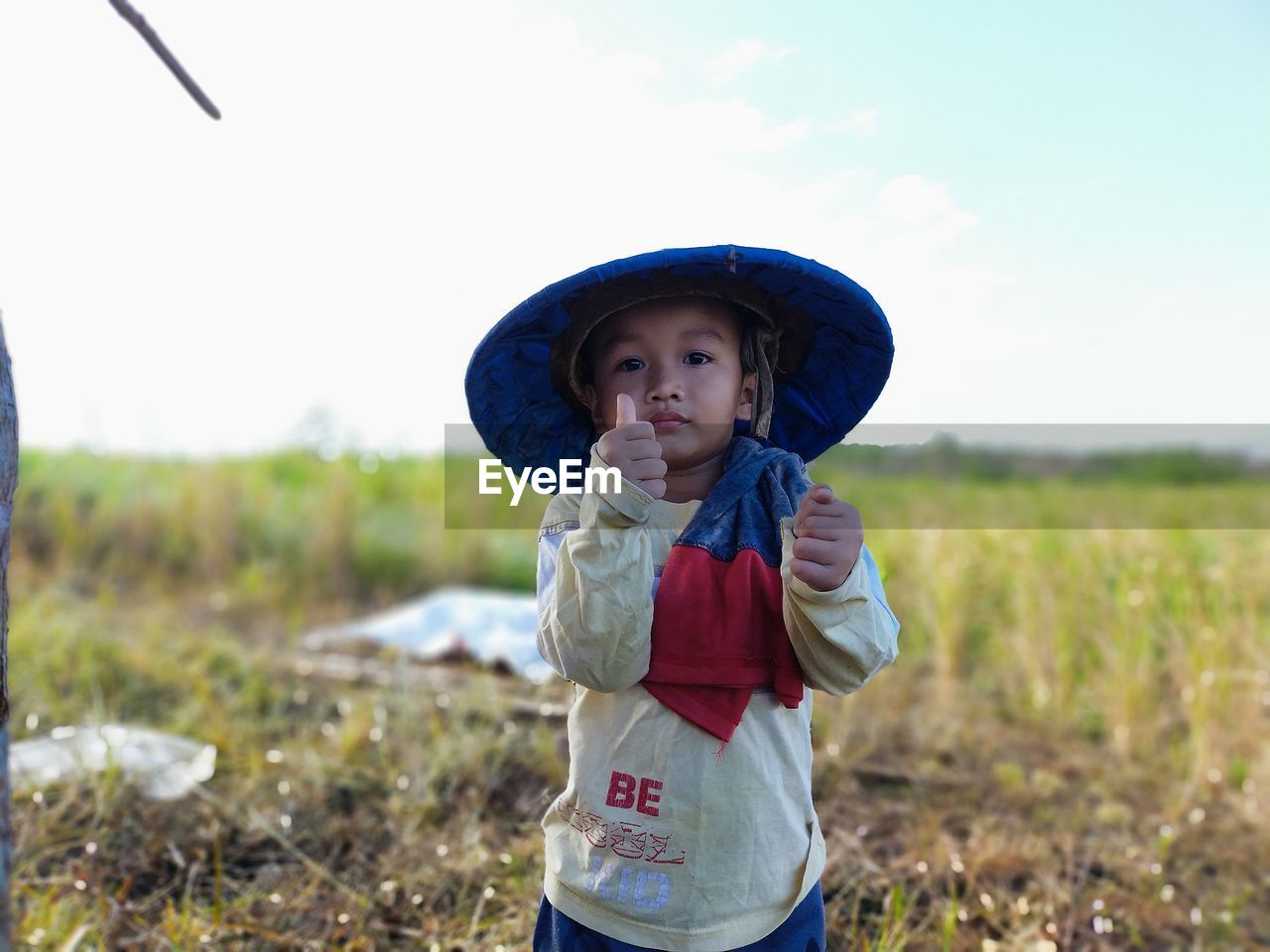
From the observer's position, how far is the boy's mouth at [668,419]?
4.67ft

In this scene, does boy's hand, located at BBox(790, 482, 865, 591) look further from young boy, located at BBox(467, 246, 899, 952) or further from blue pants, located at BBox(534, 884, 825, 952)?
blue pants, located at BBox(534, 884, 825, 952)

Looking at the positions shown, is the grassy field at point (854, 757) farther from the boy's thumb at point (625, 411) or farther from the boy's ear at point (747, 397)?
the boy's thumb at point (625, 411)

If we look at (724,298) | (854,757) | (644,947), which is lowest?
A: (854,757)

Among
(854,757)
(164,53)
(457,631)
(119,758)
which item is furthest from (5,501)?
(457,631)

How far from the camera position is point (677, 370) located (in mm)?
1458

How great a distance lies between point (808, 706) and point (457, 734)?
1.85 meters

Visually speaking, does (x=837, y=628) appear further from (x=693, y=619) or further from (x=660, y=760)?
(x=660, y=760)

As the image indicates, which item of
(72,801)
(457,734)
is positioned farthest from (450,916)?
(72,801)

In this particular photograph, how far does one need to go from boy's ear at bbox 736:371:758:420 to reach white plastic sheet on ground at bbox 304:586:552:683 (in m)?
2.68

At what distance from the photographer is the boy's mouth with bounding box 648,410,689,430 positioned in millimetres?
1425

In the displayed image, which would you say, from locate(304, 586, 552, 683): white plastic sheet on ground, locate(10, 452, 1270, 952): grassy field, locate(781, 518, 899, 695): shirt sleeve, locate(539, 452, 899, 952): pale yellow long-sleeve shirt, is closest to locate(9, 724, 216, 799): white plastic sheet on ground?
locate(10, 452, 1270, 952): grassy field

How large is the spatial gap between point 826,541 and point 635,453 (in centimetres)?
26

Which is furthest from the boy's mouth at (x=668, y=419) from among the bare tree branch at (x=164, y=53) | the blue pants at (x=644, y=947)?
the bare tree branch at (x=164, y=53)

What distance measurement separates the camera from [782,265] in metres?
1.46
